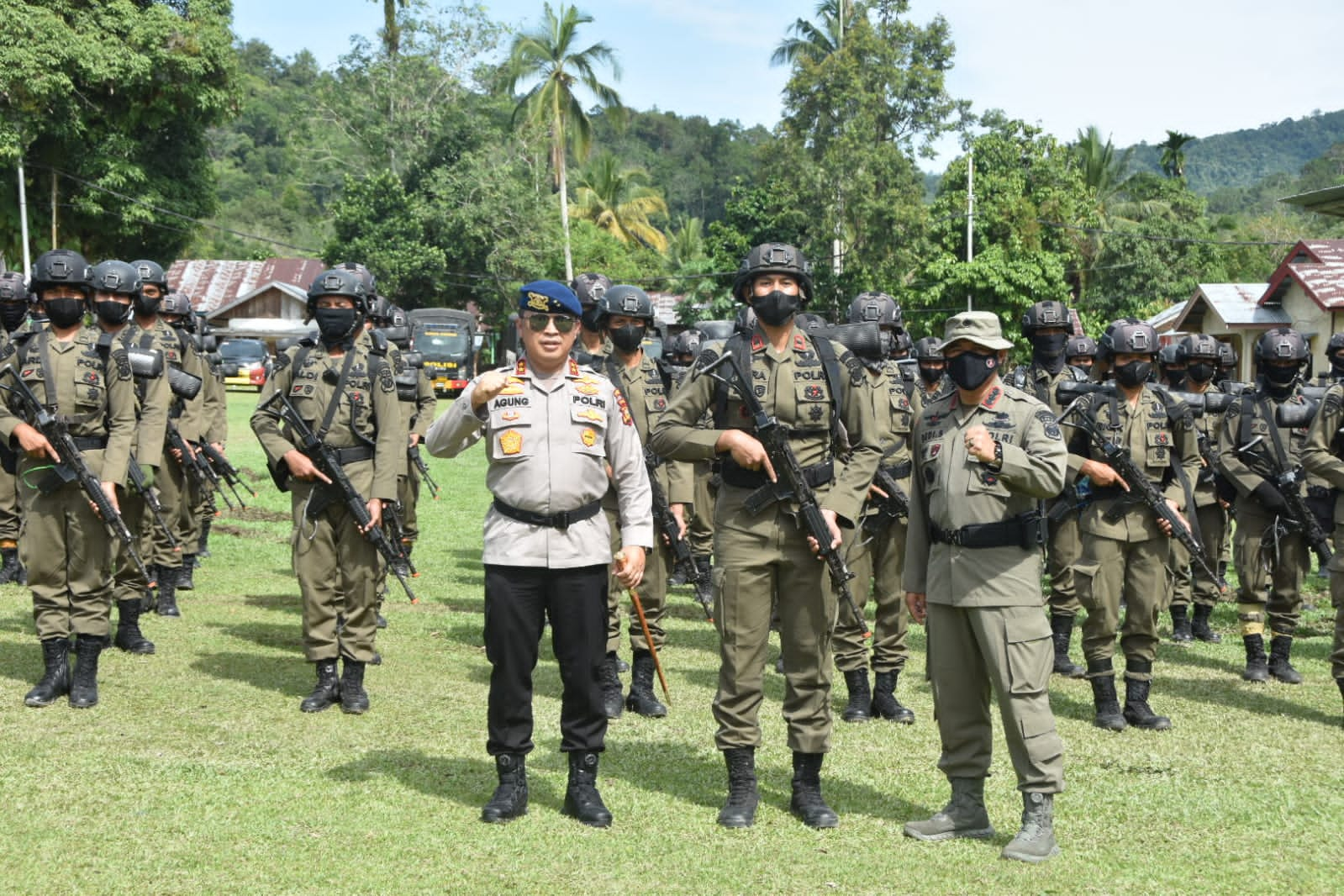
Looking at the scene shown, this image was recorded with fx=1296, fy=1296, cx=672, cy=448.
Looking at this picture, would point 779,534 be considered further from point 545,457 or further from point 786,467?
point 545,457

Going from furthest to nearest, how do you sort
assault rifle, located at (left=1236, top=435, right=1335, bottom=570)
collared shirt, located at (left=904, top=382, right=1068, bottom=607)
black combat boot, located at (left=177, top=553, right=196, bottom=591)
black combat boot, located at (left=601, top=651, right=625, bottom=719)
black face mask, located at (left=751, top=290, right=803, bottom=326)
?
black combat boot, located at (left=177, top=553, right=196, bottom=591) → assault rifle, located at (left=1236, top=435, right=1335, bottom=570) → black combat boot, located at (left=601, top=651, right=625, bottom=719) → black face mask, located at (left=751, top=290, right=803, bottom=326) → collared shirt, located at (left=904, top=382, right=1068, bottom=607)

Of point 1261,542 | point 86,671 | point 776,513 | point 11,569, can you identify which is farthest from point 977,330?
point 11,569

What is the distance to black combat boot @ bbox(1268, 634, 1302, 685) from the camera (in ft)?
28.8

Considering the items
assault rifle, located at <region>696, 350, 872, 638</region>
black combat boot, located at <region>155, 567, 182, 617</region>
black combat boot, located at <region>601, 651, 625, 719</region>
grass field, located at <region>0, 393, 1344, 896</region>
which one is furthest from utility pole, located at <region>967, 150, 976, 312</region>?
assault rifle, located at <region>696, 350, 872, 638</region>

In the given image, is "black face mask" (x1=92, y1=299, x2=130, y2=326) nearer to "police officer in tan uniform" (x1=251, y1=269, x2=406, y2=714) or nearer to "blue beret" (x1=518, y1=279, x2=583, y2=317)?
"police officer in tan uniform" (x1=251, y1=269, x2=406, y2=714)

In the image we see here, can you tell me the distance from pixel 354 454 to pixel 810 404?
9.64 ft

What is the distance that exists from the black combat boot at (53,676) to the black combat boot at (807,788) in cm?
420

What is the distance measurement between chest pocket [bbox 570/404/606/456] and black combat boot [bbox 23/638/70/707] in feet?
12.0

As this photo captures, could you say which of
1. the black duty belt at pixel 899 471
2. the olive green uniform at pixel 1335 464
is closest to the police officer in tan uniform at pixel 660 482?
the black duty belt at pixel 899 471

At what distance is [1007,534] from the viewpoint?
17.7 ft

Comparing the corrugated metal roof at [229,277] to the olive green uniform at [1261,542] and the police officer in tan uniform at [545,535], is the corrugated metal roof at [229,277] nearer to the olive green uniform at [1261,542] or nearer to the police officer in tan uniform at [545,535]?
the olive green uniform at [1261,542]

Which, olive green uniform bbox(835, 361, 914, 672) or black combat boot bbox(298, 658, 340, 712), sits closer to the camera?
black combat boot bbox(298, 658, 340, 712)

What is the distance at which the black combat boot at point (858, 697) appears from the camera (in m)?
7.50

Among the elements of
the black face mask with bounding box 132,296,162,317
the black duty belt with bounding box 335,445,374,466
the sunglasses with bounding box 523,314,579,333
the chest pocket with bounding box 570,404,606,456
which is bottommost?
the black duty belt with bounding box 335,445,374,466
